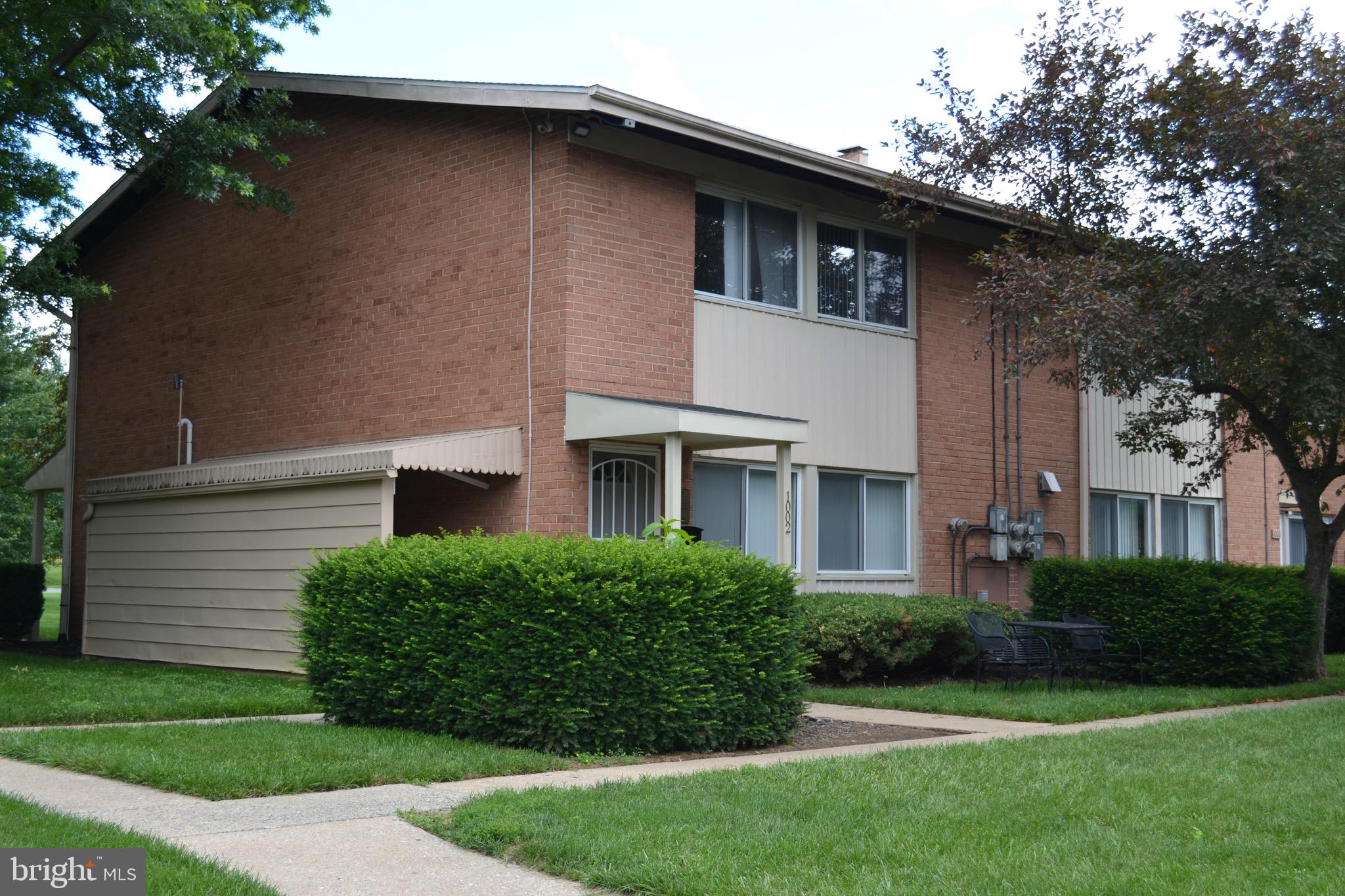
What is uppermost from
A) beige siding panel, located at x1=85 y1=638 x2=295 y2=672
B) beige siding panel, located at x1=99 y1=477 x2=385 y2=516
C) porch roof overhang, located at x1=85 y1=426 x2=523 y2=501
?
porch roof overhang, located at x1=85 y1=426 x2=523 y2=501

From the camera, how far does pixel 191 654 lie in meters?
16.1

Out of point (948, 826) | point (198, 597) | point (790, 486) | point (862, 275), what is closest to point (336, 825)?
point (948, 826)

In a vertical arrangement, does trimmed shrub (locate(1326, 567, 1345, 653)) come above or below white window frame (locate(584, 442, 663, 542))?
below

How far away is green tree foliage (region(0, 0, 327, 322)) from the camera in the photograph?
15.8m

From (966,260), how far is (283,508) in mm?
9774

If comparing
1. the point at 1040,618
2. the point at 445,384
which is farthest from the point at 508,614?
the point at 1040,618

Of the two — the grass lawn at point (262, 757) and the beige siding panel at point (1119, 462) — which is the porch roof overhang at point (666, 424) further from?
the beige siding panel at point (1119, 462)

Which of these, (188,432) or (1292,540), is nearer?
(188,432)

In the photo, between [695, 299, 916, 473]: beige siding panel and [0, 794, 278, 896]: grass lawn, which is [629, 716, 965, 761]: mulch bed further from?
[695, 299, 916, 473]: beige siding panel

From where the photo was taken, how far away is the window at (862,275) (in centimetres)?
1691

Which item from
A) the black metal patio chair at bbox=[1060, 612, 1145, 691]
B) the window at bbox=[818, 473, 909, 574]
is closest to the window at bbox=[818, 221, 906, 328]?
the window at bbox=[818, 473, 909, 574]

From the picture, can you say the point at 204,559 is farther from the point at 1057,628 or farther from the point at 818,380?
the point at 1057,628

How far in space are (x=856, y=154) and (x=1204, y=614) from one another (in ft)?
26.5

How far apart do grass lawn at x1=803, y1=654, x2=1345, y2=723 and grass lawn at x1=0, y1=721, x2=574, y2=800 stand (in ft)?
10.9
